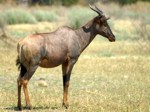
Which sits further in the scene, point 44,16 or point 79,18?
point 44,16

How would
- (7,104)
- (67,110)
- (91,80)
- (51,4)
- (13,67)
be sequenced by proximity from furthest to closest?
(51,4), (13,67), (91,80), (7,104), (67,110)

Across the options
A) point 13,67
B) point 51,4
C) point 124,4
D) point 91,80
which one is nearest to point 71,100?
point 91,80

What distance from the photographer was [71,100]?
13117 mm

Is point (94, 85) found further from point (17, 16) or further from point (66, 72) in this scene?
point (17, 16)

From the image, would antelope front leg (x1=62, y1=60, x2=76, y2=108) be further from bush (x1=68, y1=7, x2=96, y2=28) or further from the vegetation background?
bush (x1=68, y1=7, x2=96, y2=28)

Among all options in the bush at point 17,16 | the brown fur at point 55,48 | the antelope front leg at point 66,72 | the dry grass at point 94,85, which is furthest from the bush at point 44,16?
the antelope front leg at point 66,72

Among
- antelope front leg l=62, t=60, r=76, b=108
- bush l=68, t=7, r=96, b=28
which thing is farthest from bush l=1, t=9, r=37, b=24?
antelope front leg l=62, t=60, r=76, b=108

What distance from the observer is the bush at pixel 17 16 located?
125ft

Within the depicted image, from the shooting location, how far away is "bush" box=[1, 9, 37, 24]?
125 feet

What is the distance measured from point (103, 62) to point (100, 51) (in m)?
4.83

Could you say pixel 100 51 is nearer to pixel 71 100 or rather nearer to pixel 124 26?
pixel 71 100

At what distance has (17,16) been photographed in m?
38.7

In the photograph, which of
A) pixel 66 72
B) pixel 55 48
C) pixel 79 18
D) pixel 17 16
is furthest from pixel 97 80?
pixel 17 16

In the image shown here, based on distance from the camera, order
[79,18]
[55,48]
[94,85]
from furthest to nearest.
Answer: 1. [79,18]
2. [94,85]
3. [55,48]
